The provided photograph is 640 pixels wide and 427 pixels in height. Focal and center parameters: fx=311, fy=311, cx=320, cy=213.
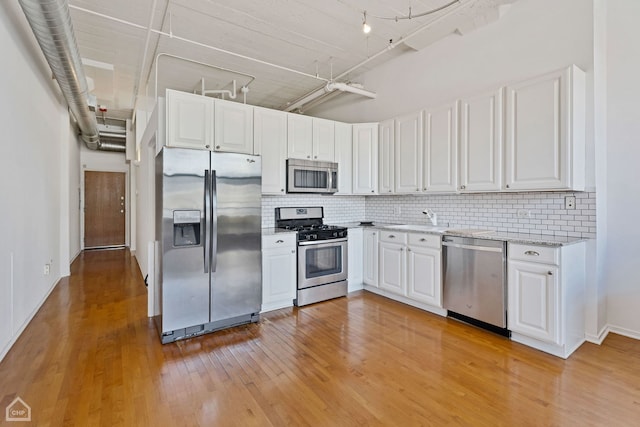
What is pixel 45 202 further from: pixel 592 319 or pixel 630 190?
pixel 630 190

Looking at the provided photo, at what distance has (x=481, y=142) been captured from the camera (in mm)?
3285

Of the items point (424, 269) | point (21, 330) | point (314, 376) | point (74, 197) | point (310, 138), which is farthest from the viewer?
point (74, 197)

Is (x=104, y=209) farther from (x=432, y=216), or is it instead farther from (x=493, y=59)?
(x=493, y=59)

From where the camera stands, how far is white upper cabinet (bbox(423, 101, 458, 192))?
3.55 metres

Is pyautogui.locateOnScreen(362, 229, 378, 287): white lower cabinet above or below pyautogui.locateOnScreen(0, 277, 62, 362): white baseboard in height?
above

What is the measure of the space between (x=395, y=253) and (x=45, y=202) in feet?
15.5

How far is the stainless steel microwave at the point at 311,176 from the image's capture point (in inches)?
161

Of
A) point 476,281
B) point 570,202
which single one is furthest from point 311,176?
point 570,202

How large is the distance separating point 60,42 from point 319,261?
3.43 meters

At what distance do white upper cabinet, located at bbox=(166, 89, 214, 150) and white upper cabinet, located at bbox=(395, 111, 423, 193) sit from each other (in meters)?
2.40

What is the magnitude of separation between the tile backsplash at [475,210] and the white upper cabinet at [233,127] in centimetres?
93

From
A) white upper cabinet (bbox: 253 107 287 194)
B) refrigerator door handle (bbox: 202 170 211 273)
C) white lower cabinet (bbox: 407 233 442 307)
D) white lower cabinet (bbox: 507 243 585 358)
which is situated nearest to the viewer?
white lower cabinet (bbox: 507 243 585 358)

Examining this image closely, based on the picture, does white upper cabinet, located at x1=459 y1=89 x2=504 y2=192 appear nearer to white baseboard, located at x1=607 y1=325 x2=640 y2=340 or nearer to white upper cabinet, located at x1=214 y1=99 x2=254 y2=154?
white baseboard, located at x1=607 y1=325 x2=640 y2=340

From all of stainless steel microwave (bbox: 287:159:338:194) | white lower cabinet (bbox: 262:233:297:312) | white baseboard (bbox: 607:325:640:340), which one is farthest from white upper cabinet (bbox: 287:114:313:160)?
white baseboard (bbox: 607:325:640:340)
